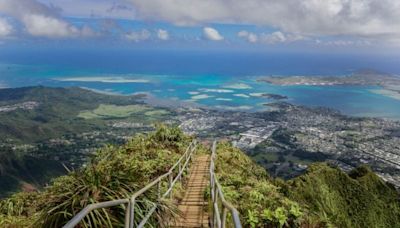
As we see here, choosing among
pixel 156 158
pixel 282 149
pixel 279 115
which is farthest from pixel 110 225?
pixel 279 115

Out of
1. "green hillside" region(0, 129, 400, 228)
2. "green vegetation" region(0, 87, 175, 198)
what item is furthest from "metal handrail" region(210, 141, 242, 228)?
"green vegetation" region(0, 87, 175, 198)

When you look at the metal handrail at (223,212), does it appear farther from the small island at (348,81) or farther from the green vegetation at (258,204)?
the small island at (348,81)

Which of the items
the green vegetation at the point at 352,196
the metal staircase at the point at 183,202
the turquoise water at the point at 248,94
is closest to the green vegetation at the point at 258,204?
the metal staircase at the point at 183,202

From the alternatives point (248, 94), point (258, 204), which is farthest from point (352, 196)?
point (248, 94)

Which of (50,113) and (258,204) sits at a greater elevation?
(258,204)

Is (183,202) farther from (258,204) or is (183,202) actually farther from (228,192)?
(258,204)

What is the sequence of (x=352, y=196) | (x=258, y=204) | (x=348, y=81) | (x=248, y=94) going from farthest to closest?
(x=348, y=81)
(x=248, y=94)
(x=352, y=196)
(x=258, y=204)

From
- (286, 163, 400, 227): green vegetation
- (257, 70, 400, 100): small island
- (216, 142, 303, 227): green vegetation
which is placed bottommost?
(257, 70, 400, 100): small island

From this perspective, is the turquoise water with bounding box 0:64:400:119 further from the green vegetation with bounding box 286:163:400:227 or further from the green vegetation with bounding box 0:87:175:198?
the green vegetation with bounding box 286:163:400:227

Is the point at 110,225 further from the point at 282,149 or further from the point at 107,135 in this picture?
the point at 107,135
